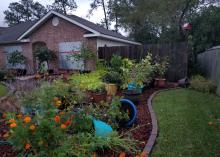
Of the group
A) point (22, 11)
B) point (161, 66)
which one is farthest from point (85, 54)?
point (22, 11)

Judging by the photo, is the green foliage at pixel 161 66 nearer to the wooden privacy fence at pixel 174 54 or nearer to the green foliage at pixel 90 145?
the wooden privacy fence at pixel 174 54

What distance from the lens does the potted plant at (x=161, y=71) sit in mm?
8477

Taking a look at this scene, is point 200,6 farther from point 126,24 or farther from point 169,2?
point 126,24

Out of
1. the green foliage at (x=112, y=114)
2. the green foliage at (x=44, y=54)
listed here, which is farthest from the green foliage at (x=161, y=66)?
the green foliage at (x=44, y=54)

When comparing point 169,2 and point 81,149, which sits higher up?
point 169,2

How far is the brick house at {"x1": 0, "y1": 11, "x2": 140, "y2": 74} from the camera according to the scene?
12008 millimetres

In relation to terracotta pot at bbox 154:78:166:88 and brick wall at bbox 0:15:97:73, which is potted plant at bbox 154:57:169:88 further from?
brick wall at bbox 0:15:97:73

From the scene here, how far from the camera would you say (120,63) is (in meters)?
8.97

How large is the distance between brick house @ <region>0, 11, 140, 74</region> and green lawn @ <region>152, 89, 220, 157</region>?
23.2 ft

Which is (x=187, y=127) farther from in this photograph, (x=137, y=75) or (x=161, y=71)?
(x=161, y=71)

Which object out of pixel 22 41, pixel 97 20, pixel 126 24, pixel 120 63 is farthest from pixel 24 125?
pixel 97 20

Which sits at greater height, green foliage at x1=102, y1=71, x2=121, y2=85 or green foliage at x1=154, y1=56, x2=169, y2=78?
green foliage at x1=154, y1=56, x2=169, y2=78

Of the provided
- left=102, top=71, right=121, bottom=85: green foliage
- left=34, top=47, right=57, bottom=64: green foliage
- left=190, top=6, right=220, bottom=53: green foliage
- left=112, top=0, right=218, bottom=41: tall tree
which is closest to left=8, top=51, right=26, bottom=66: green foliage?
left=34, top=47, right=57, bottom=64: green foliage

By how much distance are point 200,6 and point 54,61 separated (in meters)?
12.8
